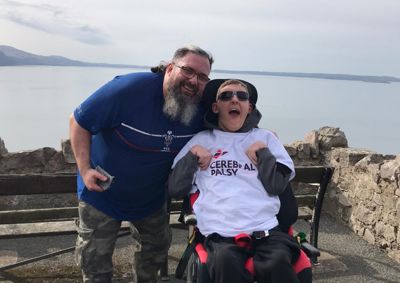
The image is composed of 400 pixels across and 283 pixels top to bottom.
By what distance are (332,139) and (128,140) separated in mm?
4174

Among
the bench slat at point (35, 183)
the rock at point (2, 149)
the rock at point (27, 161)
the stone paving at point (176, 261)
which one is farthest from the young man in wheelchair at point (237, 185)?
the rock at point (2, 149)

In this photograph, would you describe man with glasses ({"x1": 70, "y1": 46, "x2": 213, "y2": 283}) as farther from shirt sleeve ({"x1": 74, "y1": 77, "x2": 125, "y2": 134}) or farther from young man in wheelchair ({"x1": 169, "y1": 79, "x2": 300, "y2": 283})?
young man in wheelchair ({"x1": 169, "y1": 79, "x2": 300, "y2": 283})

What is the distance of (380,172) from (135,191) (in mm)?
3097

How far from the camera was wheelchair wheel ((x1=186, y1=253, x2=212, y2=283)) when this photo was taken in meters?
2.39

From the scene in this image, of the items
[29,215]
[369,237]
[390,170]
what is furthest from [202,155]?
[369,237]

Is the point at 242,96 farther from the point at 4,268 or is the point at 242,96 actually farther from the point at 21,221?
the point at 4,268

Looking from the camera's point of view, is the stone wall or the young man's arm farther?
the stone wall

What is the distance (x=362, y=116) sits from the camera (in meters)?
25.3

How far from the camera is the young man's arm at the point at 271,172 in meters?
2.64

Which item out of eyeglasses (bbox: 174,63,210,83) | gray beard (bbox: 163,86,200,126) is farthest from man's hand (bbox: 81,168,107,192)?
eyeglasses (bbox: 174,63,210,83)

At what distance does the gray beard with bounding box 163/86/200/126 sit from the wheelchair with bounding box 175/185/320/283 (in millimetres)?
486

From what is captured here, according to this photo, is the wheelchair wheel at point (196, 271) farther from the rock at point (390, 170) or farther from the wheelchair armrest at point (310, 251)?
the rock at point (390, 170)

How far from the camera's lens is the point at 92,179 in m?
2.64

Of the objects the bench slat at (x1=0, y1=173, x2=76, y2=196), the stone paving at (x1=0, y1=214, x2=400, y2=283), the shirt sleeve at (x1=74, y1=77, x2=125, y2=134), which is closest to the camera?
the shirt sleeve at (x1=74, y1=77, x2=125, y2=134)
